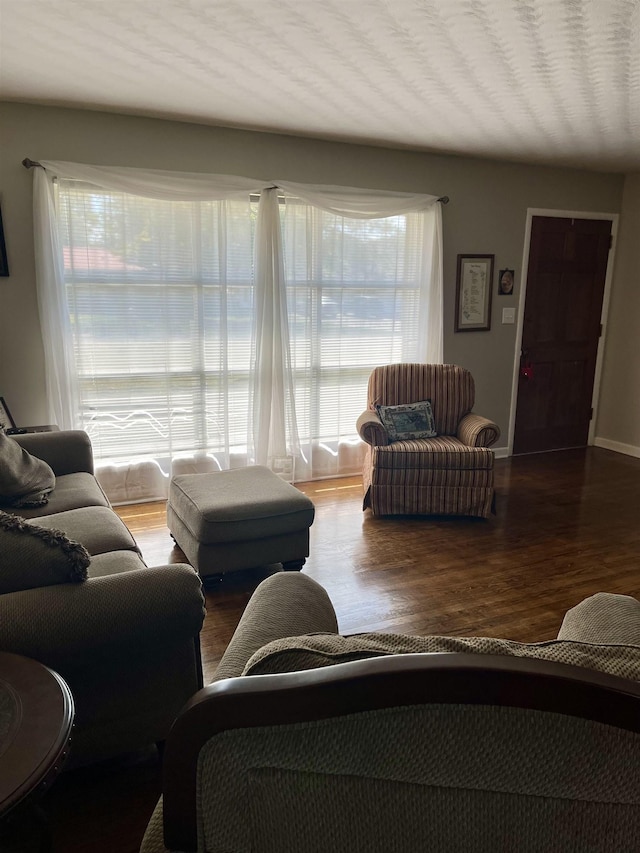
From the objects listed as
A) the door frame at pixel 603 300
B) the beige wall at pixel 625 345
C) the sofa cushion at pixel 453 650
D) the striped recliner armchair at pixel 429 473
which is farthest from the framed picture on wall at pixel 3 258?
the beige wall at pixel 625 345

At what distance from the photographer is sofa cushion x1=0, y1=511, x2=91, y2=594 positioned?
1.56 m

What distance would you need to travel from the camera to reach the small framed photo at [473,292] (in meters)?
4.97

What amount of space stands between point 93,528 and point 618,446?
4.99 metres

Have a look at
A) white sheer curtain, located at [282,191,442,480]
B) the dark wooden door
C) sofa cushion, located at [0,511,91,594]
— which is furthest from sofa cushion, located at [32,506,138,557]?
the dark wooden door

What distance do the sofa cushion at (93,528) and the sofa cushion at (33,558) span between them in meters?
0.67

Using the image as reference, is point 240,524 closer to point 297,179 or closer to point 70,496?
point 70,496

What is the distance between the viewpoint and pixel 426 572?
10.6ft

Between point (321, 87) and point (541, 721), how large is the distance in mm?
3165

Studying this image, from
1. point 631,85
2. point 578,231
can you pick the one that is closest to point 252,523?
point 631,85

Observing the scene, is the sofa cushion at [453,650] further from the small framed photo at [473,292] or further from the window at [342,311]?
the small framed photo at [473,292]

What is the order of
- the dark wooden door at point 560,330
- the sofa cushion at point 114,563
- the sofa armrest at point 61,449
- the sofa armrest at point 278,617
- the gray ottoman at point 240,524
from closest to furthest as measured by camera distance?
the sofa armrest at point 278,617 → the sofa cushion at point 114,563 → the gray ottoman at point 240,524 → the sofa armrest at point 61,449 → the dark wooden door at point 560,330

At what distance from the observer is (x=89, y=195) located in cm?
369

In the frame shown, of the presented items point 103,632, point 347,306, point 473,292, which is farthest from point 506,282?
point 103,632

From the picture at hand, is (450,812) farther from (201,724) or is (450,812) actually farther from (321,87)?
(321,87)
